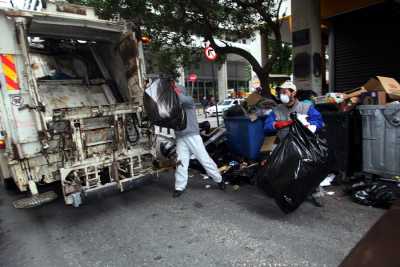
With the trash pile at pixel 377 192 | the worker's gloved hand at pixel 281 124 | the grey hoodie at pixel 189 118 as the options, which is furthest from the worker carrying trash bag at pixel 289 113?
the grey hoodie at pixel 189 118

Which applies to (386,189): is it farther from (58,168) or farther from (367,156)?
(58,168)

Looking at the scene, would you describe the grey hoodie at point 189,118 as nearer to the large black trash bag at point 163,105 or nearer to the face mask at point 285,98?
the large black trash bag at point 163,105

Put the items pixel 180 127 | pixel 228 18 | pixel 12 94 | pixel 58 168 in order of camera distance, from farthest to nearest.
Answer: pixel 228 18
pixel 180 127
pixel 58 168
pixel 12 94

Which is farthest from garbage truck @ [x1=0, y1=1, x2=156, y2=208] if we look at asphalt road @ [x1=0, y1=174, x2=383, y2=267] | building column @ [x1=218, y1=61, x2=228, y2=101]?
building column @ [x1=218, y1=61, x2=228, y2=101]

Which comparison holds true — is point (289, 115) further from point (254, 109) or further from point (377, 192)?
point (254, 109)

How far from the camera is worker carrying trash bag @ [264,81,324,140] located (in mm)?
3492

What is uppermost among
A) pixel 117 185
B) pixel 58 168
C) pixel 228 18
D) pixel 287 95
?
pixel 228 18

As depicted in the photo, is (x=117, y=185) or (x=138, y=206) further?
(x=138, y=206)

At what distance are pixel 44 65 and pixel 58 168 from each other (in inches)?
69.7

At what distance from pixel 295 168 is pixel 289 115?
794mm

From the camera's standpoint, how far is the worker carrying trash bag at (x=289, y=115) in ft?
11.4

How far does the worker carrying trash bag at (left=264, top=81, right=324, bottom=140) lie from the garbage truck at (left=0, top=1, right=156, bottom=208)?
1735mm

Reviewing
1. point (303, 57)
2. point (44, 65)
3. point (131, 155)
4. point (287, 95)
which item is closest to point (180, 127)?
point (131, 155)

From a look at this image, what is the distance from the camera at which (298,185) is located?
119 inches
